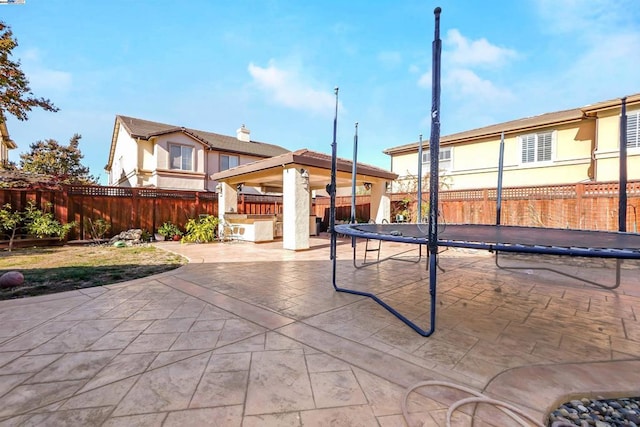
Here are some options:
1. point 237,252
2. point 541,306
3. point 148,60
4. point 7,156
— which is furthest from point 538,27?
point 7,156

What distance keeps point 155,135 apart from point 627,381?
1702cm

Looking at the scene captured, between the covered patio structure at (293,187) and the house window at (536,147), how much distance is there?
245 inches

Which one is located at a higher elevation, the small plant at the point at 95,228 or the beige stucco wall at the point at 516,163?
the beige stucco wall at the point at 516,163

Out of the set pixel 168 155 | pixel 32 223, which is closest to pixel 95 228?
pixel 32 223

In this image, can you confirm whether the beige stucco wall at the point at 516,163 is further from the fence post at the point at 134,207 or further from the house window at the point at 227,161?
the fence post at the point at 134,207

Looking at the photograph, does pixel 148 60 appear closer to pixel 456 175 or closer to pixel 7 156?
pixel 456 175

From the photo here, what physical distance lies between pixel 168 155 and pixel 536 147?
17282 mm

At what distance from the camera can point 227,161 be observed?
1766 centimetres

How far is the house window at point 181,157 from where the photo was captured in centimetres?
1522

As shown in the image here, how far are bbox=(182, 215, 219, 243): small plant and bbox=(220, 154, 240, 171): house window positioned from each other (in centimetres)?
721

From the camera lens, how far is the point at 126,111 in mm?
17156

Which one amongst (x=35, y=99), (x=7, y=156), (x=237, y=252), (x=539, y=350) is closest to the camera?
(x=539, y=350)

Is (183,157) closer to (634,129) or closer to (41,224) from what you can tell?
(41,224)

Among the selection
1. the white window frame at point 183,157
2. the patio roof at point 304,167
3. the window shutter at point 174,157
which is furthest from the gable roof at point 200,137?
the patio roof at point 304,167
